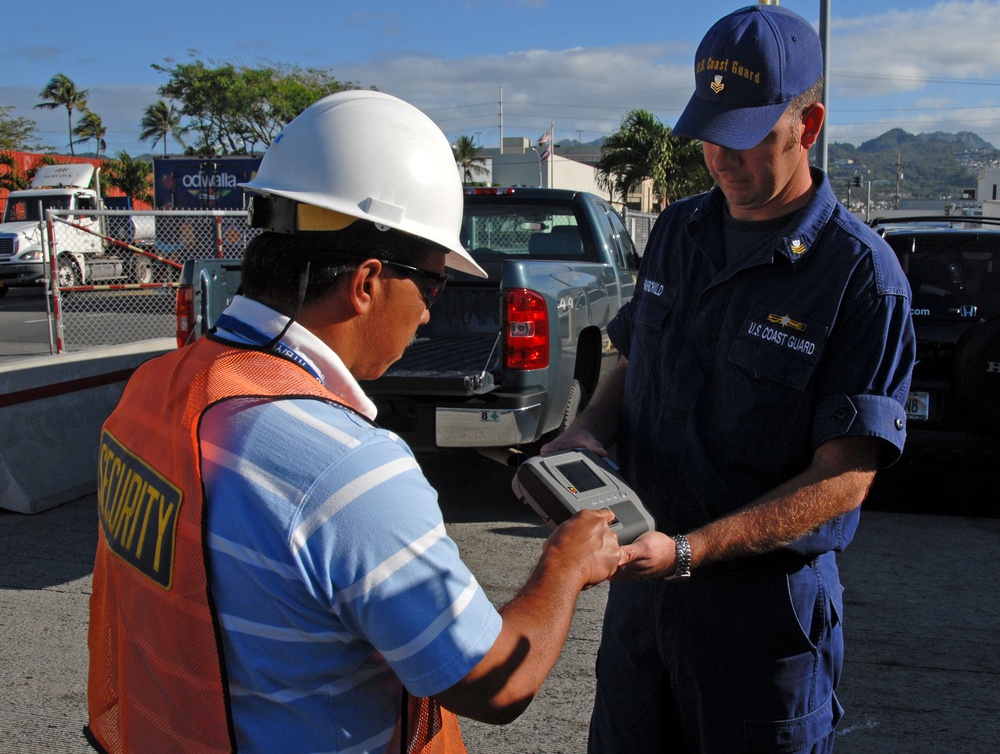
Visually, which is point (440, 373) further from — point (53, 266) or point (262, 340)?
point (53, 266)

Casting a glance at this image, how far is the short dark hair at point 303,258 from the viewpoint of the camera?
1457 mm

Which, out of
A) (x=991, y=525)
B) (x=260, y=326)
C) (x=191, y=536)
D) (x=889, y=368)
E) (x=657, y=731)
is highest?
(x=260, y=326)

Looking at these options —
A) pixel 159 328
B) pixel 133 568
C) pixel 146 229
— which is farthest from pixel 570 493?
pixel 146 229

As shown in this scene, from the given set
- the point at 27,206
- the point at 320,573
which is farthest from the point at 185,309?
the point at 27,206

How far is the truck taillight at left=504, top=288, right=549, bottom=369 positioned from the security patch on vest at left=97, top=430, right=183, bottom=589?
4187mm

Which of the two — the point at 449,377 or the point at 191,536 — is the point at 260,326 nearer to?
the point at 191,536

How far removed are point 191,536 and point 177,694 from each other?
0.77ft

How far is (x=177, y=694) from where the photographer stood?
4.31 feet

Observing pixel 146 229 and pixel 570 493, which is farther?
pixel 146 229

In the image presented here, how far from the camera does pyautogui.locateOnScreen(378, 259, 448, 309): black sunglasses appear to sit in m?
1.54

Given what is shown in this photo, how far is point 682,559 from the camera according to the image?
1831 mm

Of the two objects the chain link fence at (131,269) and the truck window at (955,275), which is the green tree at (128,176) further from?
the truck window at (955,275)

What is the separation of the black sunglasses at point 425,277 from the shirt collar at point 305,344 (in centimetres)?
18

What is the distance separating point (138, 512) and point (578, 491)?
2.67ft
